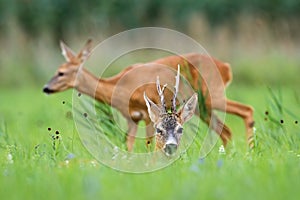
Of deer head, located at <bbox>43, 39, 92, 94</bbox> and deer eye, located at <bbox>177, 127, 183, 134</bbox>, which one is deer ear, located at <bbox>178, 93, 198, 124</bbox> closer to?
deer eye, located at <bbox>177, 127, 183, 134</bbox>

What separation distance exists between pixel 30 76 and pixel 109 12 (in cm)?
695

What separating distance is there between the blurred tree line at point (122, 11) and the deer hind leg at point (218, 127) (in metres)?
13.7

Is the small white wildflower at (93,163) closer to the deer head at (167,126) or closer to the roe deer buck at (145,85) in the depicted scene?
the deer head at (167,126)

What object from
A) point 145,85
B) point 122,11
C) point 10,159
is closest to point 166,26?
point 122,11

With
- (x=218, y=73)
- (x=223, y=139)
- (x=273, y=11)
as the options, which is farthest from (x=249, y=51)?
(x=223, y=139)

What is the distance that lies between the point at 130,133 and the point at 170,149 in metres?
2.21

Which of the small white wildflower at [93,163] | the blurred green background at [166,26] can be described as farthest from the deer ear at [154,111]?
the blurred green background at [166,26]

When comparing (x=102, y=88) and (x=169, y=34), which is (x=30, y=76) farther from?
(x=102, y=88)

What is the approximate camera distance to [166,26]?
1944cm

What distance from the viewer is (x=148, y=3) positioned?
76.0 ft

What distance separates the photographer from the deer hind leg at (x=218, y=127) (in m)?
7.51

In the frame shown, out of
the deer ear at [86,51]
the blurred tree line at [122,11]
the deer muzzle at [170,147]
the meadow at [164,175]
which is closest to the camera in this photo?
the meadow at [164,175]

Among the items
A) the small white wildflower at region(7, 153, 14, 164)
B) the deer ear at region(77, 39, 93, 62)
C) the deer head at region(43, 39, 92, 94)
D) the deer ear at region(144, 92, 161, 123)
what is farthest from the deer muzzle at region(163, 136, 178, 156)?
the deer head at region(43, 39, 92, 94)

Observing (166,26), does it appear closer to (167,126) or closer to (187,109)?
(187,109)
